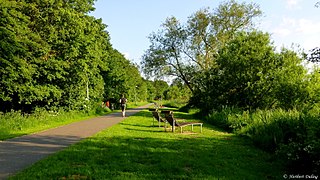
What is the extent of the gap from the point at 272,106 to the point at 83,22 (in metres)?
16.6

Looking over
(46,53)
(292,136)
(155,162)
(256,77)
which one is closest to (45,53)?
(46,53)

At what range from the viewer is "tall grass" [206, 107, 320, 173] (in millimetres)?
6688

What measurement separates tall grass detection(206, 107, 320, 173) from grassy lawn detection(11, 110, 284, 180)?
44 cm

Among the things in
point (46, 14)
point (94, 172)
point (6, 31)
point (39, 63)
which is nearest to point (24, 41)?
point (6, 31)

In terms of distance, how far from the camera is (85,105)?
29203mm

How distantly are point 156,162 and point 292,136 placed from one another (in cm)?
465

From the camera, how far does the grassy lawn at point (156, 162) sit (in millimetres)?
6387

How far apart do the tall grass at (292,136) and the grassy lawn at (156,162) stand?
0.44m

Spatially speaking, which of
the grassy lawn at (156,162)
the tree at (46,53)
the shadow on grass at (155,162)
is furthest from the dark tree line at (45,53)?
the shadow on grass at (155,162)

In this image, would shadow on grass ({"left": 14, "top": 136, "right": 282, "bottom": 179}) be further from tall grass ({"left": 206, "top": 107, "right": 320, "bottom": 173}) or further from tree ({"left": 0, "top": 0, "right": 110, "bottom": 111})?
tree ({"left": 0, "top": 0, "right": 110, "bottom": 111})

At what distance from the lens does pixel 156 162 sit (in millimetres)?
7539

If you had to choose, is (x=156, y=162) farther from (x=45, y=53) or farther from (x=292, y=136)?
(x=45, y=53)

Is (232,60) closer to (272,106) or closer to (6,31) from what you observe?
(272,106)

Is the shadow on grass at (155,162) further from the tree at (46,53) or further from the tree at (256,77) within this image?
the tree at (46,53)
